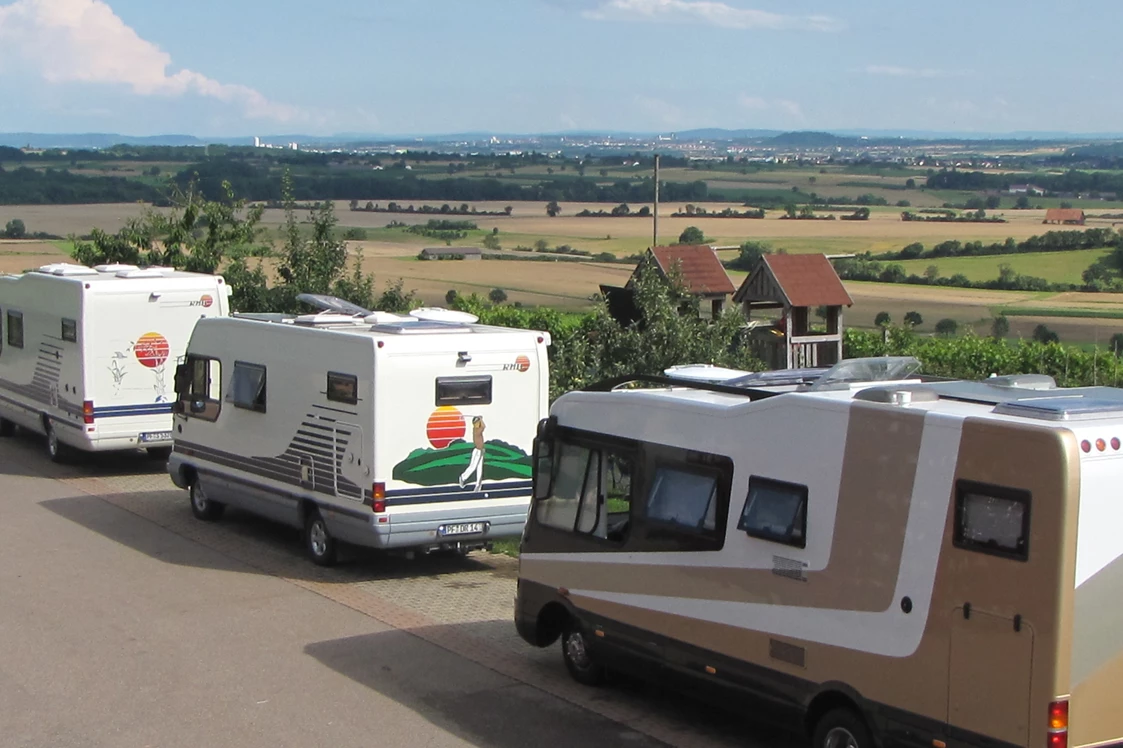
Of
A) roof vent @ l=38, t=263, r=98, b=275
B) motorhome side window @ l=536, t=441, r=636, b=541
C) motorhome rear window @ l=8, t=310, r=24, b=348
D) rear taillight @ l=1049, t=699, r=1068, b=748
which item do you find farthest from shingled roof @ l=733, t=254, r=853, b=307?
rear taillight @ l=1049, t=699, r=1068, b=748

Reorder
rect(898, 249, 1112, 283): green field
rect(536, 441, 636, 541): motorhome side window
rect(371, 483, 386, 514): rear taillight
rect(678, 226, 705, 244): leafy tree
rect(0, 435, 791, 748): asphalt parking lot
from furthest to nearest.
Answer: rect(678, 226, 705, 244): leafy tree < rect(898, 249, 1112, 283): green field < rect(371, 483, 386, 514): rear taillight < rect(536, 441, 636, 541): motorhome side window < rect(0, 435, 791, 748): asphalt parking lot

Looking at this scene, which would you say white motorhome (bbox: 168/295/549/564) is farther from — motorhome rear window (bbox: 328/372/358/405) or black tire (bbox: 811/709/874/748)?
black tire (bbox: 811/709/874/748)

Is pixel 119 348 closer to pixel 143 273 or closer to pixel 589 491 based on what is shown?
pixel 143 273

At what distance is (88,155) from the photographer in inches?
4683

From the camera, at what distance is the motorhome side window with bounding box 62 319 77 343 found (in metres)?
19.7

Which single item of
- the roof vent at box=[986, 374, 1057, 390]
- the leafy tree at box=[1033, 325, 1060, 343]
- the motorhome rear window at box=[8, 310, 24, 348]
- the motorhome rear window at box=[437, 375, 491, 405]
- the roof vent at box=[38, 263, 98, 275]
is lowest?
the leafy tree at box=[1033, 325, 1060, 343]

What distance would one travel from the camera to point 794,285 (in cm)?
2612

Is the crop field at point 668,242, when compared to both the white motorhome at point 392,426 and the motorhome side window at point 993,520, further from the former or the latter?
the motorhome side window at point 993,520

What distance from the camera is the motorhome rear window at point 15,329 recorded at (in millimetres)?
21766

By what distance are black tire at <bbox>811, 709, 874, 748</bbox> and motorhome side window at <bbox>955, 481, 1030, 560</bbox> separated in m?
1.38

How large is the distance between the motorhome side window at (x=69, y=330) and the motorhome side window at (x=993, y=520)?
15.6 metres

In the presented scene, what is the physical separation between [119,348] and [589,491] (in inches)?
455

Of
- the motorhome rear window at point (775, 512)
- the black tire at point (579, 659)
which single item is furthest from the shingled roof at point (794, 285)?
the motorhome rear window at point (775, 512)

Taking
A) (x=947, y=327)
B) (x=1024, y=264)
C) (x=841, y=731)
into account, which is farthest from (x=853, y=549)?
(x=1024, y=264)
